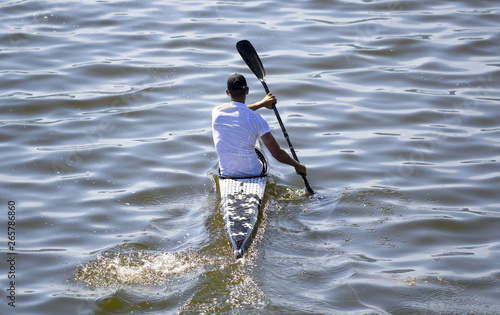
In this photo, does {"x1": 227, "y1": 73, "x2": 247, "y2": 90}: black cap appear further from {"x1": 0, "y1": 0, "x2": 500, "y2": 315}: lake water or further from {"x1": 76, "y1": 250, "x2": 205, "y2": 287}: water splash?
{"x1": 76, "y1": 250, "x2": 205, "y2": 287}: water splash

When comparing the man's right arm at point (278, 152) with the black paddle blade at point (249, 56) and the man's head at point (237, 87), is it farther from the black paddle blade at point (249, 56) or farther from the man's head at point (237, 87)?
the black paddle blade at point (249, 56)

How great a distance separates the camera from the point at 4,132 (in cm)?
977

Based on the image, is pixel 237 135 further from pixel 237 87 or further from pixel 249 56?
pixel 249 56

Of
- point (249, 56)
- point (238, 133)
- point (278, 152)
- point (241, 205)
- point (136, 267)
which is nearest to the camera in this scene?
point (136, 267)

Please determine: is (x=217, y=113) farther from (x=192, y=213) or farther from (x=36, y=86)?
(x=36, y=86)

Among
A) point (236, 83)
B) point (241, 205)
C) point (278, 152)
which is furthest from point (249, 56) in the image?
point (241, 205)

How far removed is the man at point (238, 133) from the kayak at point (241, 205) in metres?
0.14

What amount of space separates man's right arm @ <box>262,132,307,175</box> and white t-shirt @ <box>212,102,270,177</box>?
9 cm

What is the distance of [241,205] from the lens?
273 inches

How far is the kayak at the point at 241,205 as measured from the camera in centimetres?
643

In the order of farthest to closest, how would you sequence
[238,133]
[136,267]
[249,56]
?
1. [249,56]
2. [238,133]
3. [136,267]

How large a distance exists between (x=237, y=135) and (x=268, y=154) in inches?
72.1

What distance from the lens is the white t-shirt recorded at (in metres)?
7.43

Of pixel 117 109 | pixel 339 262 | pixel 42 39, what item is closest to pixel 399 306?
pixel 339 262
